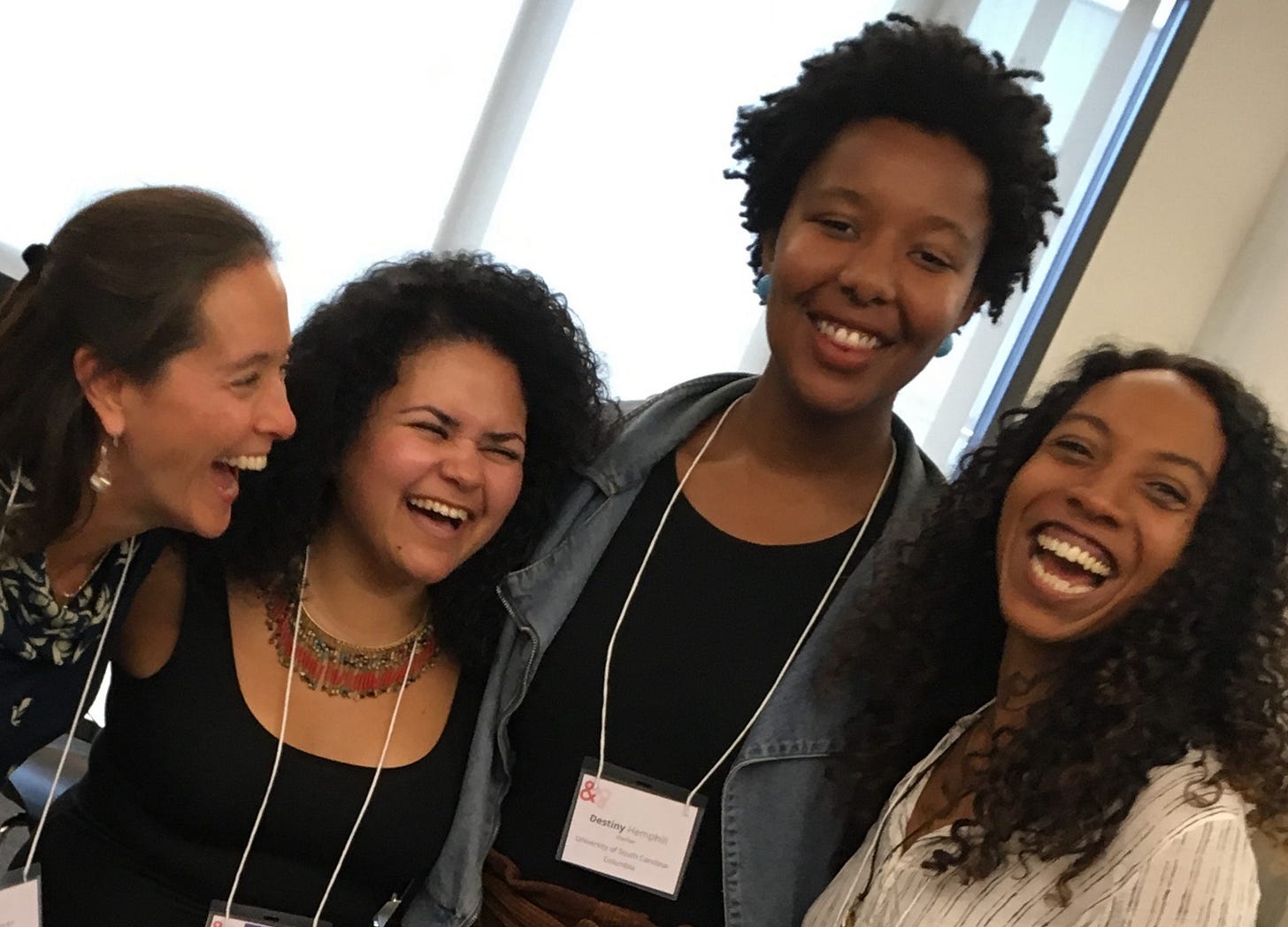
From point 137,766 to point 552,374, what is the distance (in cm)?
79

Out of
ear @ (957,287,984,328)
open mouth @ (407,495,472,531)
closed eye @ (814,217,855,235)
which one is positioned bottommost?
open mouth @ (407,495,472,531)

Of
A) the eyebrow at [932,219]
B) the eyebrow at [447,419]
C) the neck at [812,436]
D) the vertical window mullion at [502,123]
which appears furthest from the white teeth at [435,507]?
the vertical window mullion at [502,123]

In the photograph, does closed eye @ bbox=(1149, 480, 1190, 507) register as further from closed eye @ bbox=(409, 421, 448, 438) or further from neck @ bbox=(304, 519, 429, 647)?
neck @ bbox=(304, 519, 429, 647)

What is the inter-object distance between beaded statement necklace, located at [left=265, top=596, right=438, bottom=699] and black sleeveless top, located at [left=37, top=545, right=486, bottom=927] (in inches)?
2.9

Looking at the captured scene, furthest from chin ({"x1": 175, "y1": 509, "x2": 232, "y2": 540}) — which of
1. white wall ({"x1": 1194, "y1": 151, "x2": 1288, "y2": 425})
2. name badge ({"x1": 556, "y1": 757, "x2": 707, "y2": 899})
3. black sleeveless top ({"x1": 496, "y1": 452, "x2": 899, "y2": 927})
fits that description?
white wall ({"x1": 1194, "y1": 151, "x2": 1288, "y2": 425})

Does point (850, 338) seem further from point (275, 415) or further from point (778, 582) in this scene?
point (275, 415)

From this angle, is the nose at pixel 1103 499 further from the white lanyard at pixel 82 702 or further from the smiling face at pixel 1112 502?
the white lanyard at pixel 82 702

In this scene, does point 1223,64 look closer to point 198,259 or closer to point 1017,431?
point 1017,431

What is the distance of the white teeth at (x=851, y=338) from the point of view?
1499mm

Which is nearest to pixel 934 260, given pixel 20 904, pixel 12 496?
pixel 12 496

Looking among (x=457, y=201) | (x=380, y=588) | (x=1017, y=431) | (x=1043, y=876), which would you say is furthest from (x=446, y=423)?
(x=457, y=201)

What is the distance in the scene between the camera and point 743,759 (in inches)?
58.6

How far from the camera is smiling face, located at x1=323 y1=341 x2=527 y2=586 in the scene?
4.84 ft

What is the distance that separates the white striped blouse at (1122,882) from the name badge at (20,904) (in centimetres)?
104
